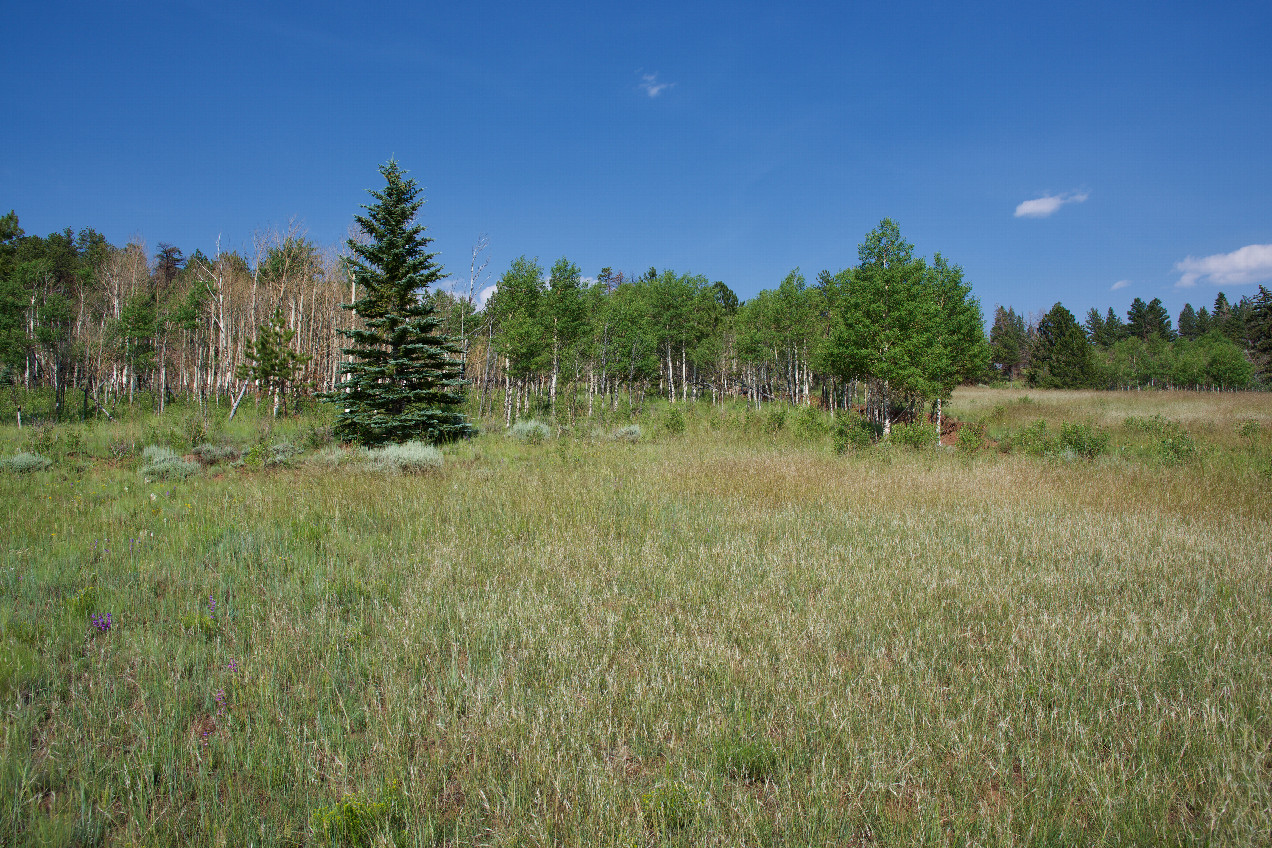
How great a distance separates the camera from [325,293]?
38.3m

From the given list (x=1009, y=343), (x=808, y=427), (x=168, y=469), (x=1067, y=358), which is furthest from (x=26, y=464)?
(x=1009, y=343)

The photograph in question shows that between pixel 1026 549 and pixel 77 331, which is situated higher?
pixel 77 331

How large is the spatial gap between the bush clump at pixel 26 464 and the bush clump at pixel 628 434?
15.6 m

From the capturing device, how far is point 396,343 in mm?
17547

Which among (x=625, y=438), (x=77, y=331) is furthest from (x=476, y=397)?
(x=77, y=331)

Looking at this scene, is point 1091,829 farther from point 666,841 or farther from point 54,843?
point 54,843

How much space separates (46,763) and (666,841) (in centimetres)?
331

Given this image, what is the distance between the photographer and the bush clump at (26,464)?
11992 mm

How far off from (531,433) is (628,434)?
3.95 meters

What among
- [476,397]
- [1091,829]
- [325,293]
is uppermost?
[325,293]

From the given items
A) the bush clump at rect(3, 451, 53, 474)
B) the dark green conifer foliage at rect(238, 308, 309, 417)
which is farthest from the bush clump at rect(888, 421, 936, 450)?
the dark green conifer foliage at rect(238, 308, 309, 417)

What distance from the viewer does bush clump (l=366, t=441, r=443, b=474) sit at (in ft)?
40.7

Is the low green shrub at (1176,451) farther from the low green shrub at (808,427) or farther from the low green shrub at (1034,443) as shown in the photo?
the low green shrub at (808,427)

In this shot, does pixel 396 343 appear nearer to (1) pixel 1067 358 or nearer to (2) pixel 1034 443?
(2) pixel 1034 443
